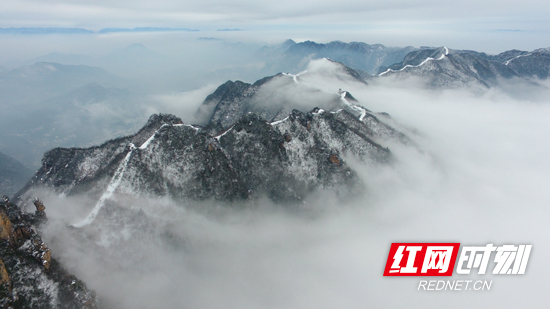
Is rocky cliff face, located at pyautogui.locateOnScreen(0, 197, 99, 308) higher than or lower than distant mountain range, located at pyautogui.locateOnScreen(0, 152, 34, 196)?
higher

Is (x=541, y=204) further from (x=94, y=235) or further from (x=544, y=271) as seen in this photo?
(x=94, y=235)

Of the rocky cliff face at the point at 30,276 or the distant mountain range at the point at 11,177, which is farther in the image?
the distant mountain range at the point at 11,177

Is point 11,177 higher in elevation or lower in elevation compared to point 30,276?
lower

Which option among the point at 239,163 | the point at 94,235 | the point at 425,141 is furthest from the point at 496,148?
the point at 94,235

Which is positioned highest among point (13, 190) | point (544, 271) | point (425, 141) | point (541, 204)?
point (425, 141)

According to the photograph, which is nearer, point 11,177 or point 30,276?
point 30,276

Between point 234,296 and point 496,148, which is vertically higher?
point 496,148

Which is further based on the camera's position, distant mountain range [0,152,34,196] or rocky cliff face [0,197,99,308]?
distant mountain range [0,152,34,196]

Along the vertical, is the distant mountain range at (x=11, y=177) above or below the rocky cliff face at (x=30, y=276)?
below
